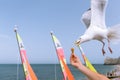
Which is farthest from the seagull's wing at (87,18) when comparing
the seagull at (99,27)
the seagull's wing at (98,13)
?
the seagull's wing at (98,13)

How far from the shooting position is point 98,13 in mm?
2893

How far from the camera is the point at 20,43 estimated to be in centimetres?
1120

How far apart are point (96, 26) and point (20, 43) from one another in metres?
8.51

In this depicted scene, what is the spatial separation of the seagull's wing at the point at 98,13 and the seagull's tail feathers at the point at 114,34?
9 centimetres

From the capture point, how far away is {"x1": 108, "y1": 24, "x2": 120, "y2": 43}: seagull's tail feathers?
2.74 meters

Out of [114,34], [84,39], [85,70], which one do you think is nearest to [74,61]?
[85,70]

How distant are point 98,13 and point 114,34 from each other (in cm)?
24

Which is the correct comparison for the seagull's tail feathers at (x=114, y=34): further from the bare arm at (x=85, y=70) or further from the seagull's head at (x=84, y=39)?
the bare arm at (x=85, y=70)

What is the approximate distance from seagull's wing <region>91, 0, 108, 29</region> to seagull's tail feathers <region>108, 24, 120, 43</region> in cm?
9

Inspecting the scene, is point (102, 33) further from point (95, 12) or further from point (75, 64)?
point (75, 64)

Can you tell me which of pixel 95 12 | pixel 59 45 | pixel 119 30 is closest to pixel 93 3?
pixel 95 12

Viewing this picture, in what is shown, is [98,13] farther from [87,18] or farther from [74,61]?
[74,61]

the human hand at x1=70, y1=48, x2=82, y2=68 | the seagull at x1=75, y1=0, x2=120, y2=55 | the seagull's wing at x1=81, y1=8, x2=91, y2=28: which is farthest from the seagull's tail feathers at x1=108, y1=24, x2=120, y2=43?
the human hand at x1=70, y1=48, x2=82, y2=68

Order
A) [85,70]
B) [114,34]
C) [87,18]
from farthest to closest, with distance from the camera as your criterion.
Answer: [87,18] < [114,34] < [85,70]
